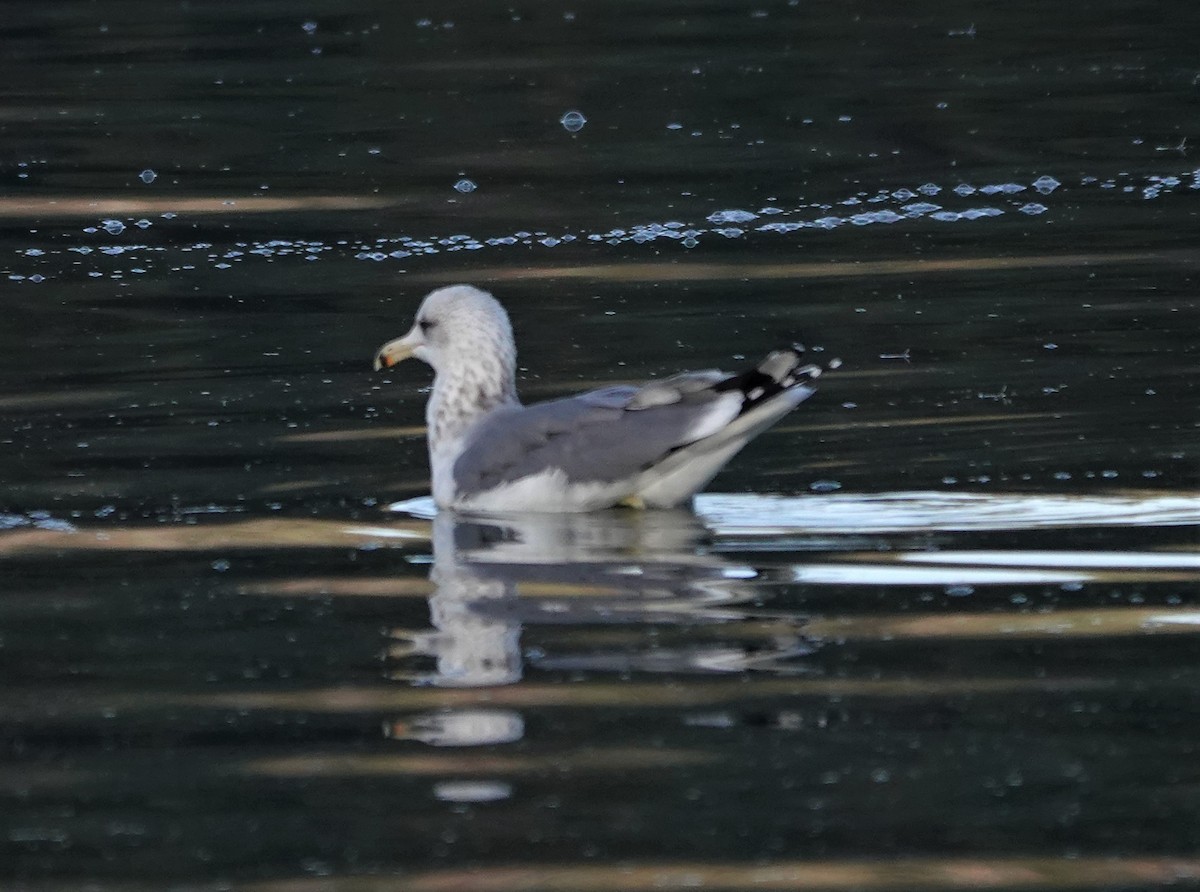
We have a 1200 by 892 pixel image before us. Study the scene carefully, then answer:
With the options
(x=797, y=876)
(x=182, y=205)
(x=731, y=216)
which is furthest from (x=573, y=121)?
(x=797, y=876)

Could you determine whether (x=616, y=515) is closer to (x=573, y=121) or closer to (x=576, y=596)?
(x=576, y=596)

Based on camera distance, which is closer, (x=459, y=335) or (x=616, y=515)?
(x=616, y=515)

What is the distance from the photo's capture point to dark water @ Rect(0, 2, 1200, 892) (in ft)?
18.7

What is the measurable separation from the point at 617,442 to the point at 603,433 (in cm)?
6

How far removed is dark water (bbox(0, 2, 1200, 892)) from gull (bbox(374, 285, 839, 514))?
5.3 inches

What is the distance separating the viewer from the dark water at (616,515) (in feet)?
18.7

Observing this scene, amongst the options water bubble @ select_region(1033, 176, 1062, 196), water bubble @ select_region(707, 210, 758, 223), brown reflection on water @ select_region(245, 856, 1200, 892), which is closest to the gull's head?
brown reflection on water @ select_region(245, 856, 1200, 892)

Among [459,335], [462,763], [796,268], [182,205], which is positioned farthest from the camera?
[182,205]

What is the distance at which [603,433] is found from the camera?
8.71 m

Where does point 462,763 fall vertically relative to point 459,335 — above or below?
below

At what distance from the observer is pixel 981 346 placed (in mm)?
11195

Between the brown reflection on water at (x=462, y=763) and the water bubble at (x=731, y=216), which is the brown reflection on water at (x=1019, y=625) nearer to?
the brown reflection on water at (x=462, y=763)

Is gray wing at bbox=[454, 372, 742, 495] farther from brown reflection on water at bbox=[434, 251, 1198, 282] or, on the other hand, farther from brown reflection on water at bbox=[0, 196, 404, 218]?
brown reflection on water at bbox=[0, 196, 404, 218]

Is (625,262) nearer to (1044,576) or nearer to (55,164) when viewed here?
(55,164)
